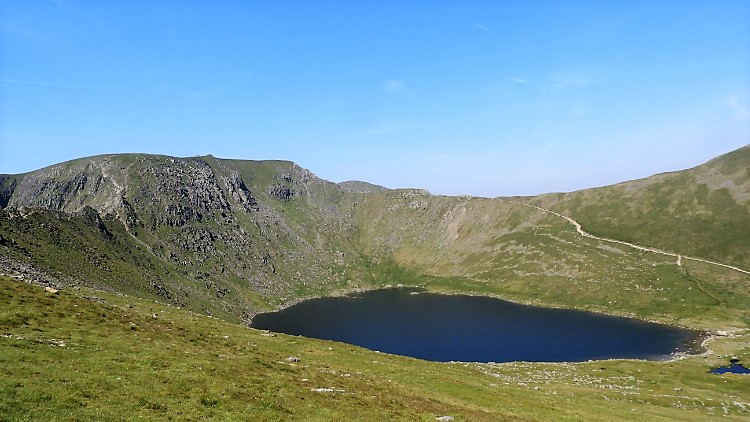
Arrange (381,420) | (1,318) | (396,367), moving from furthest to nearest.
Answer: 1. (396,367)
2. (1,318)
3. (381,420)

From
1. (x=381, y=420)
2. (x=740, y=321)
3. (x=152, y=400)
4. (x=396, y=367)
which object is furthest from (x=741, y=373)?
(x=152, y=400)

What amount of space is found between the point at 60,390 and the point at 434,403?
98.4ft

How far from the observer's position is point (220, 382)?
109 feet

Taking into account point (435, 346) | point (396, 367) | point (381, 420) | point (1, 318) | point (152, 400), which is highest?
point (1, 318)

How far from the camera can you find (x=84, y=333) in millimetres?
40906

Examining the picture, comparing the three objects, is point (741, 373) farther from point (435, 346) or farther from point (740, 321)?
point (435, 346)

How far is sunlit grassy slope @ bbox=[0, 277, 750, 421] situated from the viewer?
26.6 m

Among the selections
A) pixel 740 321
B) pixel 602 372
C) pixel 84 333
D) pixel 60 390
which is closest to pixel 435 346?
pixel 602 372

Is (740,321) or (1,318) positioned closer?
(1,318)

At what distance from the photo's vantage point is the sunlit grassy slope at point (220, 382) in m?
26.6

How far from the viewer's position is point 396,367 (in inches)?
2451

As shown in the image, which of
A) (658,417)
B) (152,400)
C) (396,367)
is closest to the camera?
(152,400)

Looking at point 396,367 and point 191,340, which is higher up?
point 191,340

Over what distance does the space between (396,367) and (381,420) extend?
104 feet
